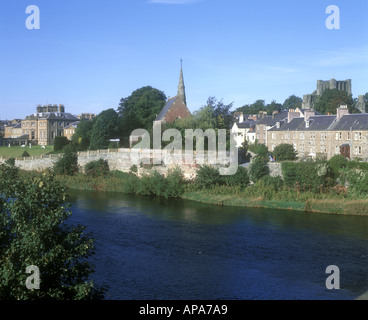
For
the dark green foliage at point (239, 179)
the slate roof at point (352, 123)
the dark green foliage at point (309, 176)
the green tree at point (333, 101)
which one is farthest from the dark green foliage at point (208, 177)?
the green tree at point (333, 101)

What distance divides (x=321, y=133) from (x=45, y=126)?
45464 millimetres

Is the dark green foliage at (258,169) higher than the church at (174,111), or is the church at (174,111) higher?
the church at (174,111)

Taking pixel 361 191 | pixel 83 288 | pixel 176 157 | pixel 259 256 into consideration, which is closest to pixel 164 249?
pixel 259 256

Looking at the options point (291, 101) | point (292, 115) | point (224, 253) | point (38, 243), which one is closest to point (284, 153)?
point (292, 115)

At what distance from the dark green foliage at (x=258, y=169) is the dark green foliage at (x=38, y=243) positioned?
25.1 m

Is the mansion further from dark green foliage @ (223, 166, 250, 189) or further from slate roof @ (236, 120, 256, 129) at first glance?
dark green foliage @ (223, 166, 250, 189)

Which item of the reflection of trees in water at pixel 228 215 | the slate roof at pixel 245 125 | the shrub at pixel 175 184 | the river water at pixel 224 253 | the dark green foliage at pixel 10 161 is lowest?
the river water at pixel 224 253

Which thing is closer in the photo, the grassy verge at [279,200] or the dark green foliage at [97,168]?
the grassy verge at [279,200]

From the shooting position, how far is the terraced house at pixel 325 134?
43219 millimetres

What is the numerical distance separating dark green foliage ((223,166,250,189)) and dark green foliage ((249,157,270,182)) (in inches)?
16.8

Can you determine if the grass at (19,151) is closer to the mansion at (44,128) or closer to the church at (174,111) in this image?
the mansion at (44,128)

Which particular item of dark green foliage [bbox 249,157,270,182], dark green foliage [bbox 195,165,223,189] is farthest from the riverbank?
dark green foliage [bbox 249,157,270,182]

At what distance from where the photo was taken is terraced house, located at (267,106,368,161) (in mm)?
43219

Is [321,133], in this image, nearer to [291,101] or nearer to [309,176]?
[309,176]
